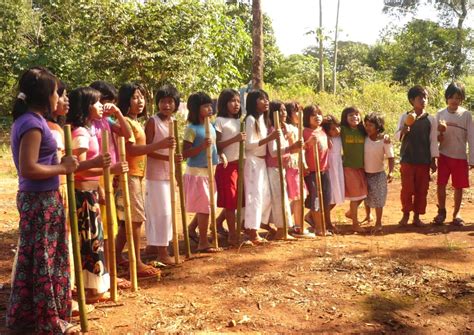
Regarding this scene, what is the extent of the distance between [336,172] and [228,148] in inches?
59.9

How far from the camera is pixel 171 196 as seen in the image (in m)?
4.11

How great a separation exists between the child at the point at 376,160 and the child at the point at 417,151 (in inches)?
13.8

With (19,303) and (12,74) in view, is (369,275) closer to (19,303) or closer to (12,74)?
(19,303)

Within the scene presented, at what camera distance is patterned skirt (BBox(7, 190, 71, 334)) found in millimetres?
2844

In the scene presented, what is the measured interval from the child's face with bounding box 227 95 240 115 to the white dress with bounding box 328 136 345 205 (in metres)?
1.42

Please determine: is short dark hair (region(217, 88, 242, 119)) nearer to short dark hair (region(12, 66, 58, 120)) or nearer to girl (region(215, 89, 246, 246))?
girl (region(215, 89, 246, 246))

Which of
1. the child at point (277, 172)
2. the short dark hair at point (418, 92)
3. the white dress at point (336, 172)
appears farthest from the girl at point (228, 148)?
the short dark hair at point (418, 92)

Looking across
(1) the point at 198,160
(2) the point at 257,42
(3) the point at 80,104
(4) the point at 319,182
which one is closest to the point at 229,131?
(1) the point at 198,160

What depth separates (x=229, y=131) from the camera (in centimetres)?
A: 493

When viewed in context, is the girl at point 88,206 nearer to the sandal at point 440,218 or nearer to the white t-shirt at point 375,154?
the white t-shirt at point 375,154

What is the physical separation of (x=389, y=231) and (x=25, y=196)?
4.28 meters

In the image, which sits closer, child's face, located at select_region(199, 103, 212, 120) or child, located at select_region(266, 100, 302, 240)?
child's face, located at select_region(199, 103, 212, 120)

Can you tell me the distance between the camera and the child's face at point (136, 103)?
13.5 feet

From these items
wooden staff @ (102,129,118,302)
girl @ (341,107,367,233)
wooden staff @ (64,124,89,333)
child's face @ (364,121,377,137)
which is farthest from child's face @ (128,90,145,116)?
child's face @ (364,121,377,137)
